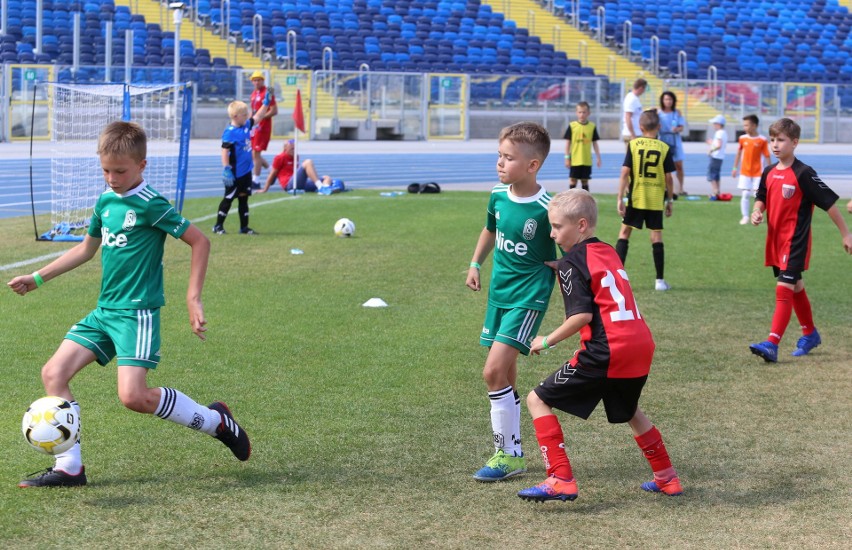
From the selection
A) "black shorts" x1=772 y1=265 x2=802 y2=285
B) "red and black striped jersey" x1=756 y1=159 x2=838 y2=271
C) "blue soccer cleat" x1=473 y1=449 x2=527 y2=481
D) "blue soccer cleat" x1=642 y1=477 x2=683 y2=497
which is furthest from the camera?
"black shorts" x1=772 y1=265 x2=802 y2=285

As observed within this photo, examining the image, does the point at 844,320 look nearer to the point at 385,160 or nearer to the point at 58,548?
the point at 58,548

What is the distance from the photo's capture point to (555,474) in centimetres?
502

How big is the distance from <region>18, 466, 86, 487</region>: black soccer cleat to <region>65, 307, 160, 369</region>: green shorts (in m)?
0.55

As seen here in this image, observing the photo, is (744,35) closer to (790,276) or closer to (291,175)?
(291,175)

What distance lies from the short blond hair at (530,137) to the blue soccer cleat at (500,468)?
Result: 4.81 ft

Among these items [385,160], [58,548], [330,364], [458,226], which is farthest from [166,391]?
[385,160]

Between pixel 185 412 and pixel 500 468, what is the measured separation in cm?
152

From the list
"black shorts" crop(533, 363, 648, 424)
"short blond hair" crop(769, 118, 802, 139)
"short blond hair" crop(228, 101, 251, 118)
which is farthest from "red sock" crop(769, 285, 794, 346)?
"short blond hair" crop(228, 101, 251, 118)

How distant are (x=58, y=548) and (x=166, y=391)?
1051 mm

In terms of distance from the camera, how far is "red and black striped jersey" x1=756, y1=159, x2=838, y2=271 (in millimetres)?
8305

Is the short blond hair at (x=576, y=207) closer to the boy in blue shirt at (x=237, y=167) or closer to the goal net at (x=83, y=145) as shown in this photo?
the goal net at (x=83, y=145)

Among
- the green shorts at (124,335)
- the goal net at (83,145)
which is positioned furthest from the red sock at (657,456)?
the goal net at (83,145)

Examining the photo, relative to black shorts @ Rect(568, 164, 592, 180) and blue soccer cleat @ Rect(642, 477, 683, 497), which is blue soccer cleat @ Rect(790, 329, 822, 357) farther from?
black shorts @ Rect(568, 164, 592, 180)

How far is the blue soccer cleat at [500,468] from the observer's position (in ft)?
17.5
